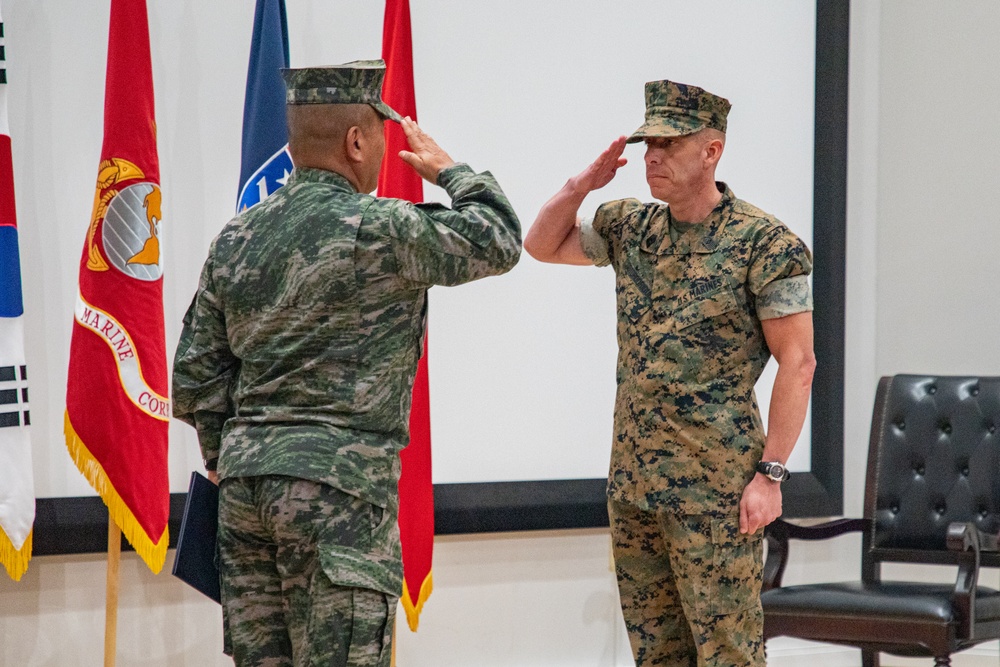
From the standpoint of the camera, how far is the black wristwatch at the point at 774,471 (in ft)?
6.94

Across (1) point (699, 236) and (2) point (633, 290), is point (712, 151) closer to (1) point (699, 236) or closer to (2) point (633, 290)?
(1) point (699, 236)

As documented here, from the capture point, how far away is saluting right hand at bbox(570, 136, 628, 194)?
227cm

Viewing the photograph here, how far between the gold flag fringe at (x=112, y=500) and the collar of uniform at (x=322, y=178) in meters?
1.40

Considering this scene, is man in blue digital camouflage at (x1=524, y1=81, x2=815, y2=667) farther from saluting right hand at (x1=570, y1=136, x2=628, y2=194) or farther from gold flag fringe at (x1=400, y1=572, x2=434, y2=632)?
gold flag fringe at (x1=400, y1=572, x2=434, y2=632)

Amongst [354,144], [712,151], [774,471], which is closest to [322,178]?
[354,144]

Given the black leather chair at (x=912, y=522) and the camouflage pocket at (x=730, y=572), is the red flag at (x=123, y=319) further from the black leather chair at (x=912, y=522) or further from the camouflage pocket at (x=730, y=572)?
the black leather chair at (x=912, y=522)

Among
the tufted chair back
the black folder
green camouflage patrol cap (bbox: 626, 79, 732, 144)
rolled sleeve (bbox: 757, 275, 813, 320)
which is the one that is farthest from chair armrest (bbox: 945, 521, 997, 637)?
the black folder

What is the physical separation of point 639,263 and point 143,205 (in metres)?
1.37

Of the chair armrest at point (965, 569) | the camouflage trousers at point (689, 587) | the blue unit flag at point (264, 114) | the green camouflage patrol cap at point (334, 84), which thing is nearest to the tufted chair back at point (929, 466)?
the chair armrest at point (965, 569)

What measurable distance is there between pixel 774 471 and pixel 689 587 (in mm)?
286

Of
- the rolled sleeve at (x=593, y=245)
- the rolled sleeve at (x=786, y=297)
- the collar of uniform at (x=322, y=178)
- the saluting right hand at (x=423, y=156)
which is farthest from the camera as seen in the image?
the rolled sleeve at (x=593, y=245)

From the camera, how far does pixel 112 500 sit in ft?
9.25

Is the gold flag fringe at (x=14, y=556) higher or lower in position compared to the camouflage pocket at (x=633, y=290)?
lower

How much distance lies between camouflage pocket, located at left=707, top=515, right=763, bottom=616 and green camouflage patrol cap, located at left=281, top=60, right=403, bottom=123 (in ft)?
3.53
